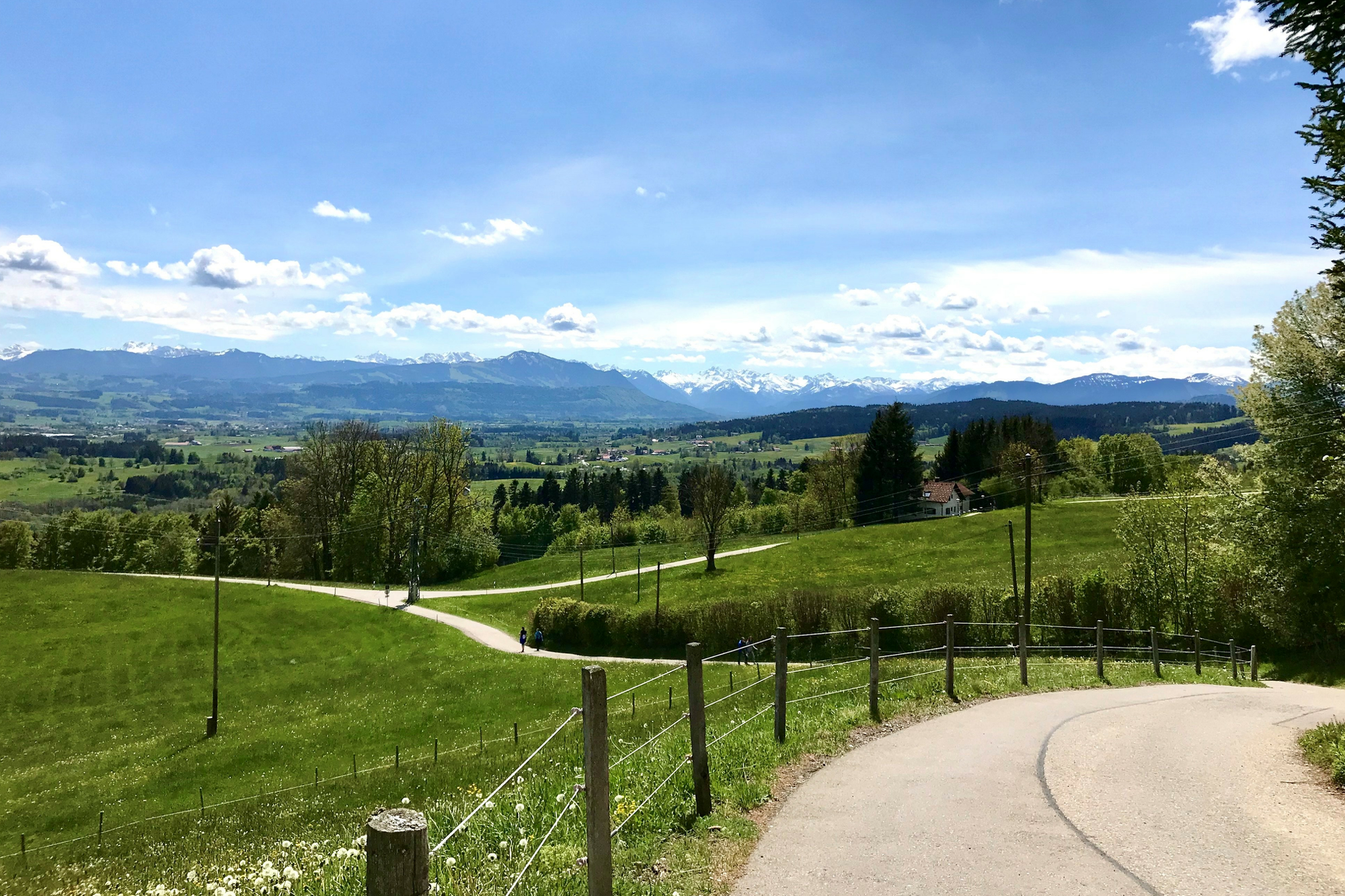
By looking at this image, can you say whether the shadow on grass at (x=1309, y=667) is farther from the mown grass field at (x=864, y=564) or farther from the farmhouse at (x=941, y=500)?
the farmhouse at (x=941, y=500)

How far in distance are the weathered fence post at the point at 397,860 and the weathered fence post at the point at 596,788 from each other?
2049mm

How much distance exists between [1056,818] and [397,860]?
27.6 ft

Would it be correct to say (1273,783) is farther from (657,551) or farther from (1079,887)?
(657,551)

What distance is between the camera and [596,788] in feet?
17.5

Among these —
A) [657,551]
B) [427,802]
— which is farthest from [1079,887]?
[657,551]

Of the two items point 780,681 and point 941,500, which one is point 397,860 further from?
point 941,500

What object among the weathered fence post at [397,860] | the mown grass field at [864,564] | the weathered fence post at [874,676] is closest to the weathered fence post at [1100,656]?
the weathered fence post at [874,676]

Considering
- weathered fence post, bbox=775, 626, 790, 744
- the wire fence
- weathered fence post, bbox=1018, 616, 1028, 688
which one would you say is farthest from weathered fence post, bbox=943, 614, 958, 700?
weathered fence post, bbox=775, 626, 790, 744

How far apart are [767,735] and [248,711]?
124ft

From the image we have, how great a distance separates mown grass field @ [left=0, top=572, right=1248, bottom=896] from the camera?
7.84 m

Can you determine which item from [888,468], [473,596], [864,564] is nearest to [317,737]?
[473,596]

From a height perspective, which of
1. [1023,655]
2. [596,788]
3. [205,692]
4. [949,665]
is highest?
[596,788]

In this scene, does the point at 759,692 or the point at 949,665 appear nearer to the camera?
the point at 949,665

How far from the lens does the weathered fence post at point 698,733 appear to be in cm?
780
